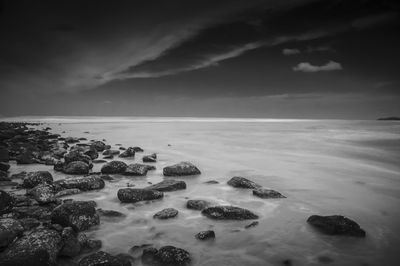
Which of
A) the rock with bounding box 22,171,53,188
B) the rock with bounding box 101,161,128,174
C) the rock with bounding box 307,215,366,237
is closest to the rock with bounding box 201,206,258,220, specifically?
the rock with bounding box 307,215,366,237

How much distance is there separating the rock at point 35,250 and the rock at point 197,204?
208 centimetres

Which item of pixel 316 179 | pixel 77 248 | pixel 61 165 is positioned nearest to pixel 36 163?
pixel 61 165

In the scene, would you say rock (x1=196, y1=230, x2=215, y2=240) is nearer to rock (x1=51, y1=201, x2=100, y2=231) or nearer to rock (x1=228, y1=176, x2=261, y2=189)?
rock (x1=51, y1=201, x2=100, y2=231)

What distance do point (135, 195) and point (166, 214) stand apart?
94 centimetres

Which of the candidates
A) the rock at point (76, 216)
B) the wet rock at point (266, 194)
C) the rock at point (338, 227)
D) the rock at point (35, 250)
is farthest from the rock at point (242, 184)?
the rock at point (35, 250)

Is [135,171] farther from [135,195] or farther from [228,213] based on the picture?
[228,213]

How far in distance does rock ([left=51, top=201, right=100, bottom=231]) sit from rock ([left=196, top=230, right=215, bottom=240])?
1.46m

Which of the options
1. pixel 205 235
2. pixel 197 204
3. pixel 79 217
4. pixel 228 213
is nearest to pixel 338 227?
pixel 228 213

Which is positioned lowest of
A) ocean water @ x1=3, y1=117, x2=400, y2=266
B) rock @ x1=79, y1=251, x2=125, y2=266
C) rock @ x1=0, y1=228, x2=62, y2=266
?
ocean water @ x1=3, y1=117, x2=400, y2=266

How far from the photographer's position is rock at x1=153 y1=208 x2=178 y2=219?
12.7 ft

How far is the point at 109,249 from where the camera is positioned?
301cm

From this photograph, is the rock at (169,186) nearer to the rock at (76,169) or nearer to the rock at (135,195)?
the rock at (135,195)

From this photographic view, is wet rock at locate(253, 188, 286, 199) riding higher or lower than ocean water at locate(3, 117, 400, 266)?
higher

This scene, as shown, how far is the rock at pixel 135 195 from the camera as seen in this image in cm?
454
